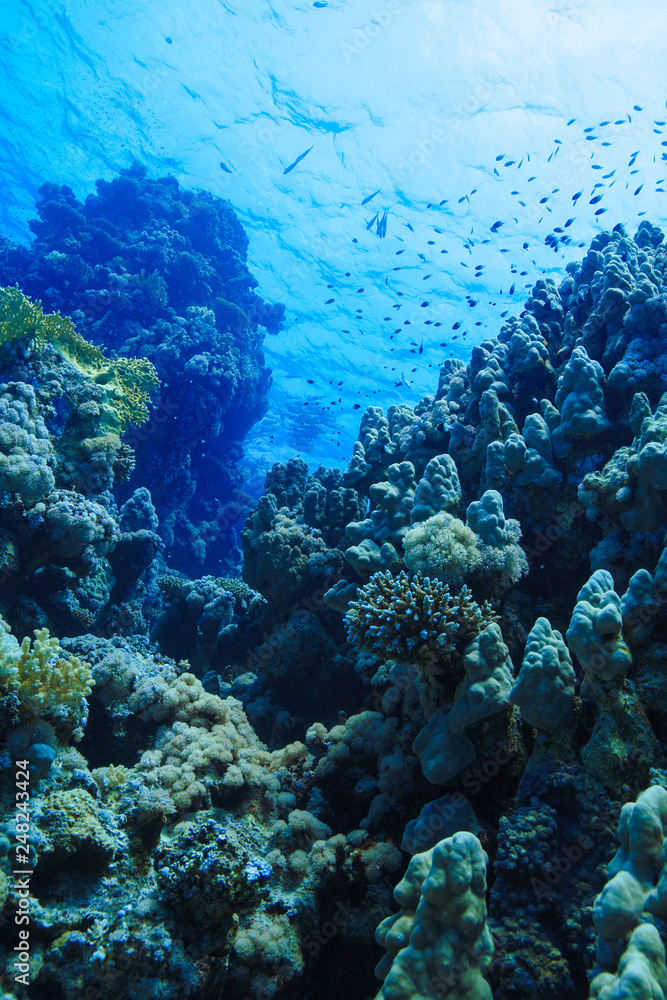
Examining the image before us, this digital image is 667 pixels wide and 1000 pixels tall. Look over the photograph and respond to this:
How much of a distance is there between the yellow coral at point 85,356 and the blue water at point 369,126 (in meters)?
10.5

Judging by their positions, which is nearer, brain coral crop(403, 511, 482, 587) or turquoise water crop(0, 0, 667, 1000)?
turquoise water crop(0, 0, 667, 1000)

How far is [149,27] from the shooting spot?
24.1 metres

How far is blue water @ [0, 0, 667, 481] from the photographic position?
1828 centimetres

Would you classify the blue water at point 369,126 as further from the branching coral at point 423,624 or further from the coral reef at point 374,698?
the branching coral at point 423,624

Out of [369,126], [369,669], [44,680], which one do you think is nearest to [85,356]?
[44,680]

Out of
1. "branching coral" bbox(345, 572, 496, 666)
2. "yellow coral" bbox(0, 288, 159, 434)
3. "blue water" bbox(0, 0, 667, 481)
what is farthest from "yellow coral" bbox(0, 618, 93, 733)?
"blue water" bbox(0, 0, 667, 481)

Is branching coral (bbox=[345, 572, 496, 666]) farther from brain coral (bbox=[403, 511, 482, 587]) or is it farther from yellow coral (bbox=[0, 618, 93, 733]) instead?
yellow coral (bbox=[0, 618, 93, 733])

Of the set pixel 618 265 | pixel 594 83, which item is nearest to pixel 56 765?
pixel 618 265

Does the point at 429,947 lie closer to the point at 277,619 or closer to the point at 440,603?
the point at 440,603

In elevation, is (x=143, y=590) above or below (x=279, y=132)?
below

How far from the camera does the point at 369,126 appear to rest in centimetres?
2300

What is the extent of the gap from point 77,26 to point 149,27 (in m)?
4.84

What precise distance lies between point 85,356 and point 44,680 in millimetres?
7287

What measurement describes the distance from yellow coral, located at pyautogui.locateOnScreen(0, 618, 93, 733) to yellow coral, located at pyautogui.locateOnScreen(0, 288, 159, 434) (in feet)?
19.1
